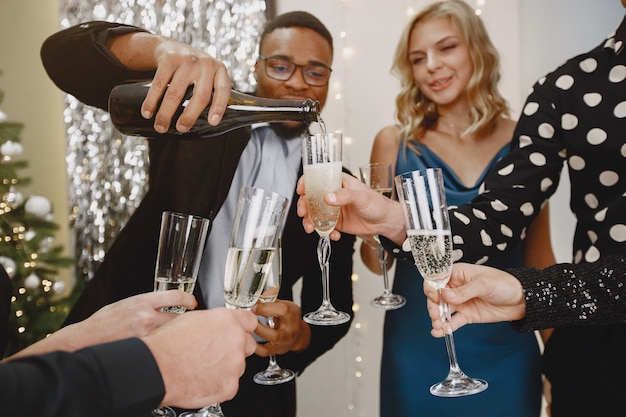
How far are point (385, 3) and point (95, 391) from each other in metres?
2.45

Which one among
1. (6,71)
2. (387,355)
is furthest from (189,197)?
(6,71)

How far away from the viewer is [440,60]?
2254 mm

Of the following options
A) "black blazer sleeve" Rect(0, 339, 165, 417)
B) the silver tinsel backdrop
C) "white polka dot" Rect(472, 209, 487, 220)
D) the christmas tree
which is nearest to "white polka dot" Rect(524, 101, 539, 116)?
"white polka dot" Rect(472, 209, 487, 220)

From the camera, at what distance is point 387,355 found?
210 centimetres

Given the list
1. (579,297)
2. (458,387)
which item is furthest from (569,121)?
(458,387)

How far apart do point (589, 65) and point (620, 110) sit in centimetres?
15

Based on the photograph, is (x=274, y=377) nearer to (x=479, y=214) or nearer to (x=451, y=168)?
(x=479, y=214)

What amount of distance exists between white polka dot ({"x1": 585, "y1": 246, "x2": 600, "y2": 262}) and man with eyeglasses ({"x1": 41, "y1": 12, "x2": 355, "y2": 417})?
72cm

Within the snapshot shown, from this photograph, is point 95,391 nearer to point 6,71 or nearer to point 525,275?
point 525,275

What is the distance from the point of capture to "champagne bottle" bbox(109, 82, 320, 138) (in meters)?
1.44

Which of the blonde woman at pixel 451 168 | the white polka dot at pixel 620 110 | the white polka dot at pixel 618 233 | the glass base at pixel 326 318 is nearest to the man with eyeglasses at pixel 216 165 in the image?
the glass base at pixel 326 318

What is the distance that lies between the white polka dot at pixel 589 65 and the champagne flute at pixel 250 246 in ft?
2.79

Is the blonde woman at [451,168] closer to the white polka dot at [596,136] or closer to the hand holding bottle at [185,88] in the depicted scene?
the white polka dot at [596,136]

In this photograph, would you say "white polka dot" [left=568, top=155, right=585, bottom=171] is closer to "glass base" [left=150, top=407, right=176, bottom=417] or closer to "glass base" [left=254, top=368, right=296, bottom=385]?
"glass base" [left=254, top=368, right=296, bottom=385]
